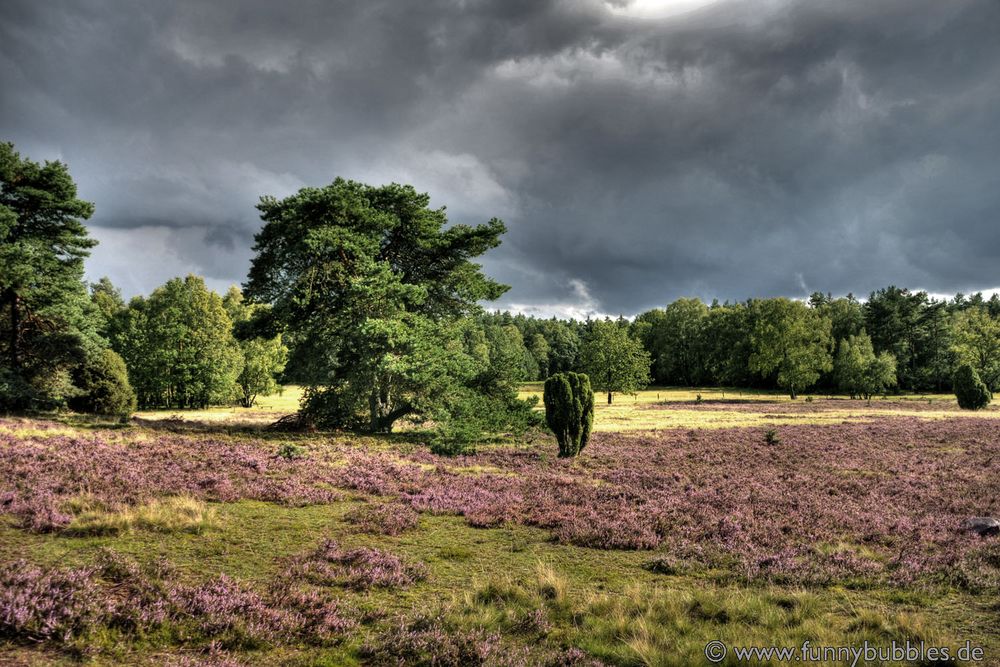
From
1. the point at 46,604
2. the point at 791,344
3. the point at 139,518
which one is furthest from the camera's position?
the point at 791,344

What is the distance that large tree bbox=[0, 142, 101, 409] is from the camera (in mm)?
27969

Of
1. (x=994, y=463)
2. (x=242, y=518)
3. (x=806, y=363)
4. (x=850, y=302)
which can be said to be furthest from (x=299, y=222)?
(x=850, y=302)

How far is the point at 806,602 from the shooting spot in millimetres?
7539

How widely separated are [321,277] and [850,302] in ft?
442

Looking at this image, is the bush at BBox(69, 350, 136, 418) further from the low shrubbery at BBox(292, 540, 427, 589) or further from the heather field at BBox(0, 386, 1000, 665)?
the low shrubbery at BBox(292, 540, 427, 589)

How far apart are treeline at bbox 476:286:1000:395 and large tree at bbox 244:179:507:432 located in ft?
73.6

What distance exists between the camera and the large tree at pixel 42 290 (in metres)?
28.0

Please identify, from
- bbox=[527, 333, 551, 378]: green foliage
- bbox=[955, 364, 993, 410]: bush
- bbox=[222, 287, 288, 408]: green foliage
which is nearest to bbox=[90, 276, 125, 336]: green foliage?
bbox=[222, 287, 288, 408]: green foliage

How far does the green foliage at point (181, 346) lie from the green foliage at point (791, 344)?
7548 cm

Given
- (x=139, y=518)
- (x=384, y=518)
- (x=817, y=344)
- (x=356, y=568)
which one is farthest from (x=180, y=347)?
(x=817, y=344)

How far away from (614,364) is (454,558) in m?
68.3

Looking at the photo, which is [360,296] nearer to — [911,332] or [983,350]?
[983,350]

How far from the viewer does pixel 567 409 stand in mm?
23922

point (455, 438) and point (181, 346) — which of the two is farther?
point (181, 346)
